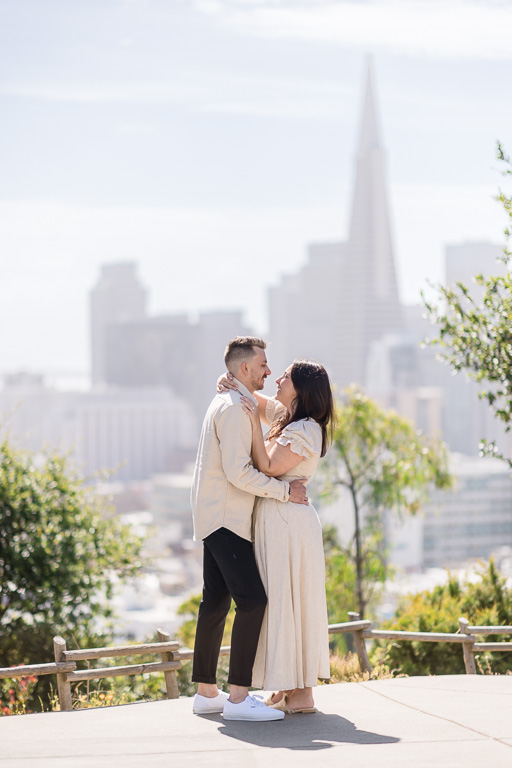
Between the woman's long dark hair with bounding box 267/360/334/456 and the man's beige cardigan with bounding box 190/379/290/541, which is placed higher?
the woman's long dark hair with bounding box 267/360/334/456

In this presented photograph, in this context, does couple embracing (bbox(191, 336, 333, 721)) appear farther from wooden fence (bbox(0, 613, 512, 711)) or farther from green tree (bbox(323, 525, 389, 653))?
green tree (bbox(323, 525, 389, 653))

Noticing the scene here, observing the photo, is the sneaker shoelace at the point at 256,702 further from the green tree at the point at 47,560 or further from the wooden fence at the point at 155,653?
the green tree at the point at 47,560

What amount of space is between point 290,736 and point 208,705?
2.02 ft

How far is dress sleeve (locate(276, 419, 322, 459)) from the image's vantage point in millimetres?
4570

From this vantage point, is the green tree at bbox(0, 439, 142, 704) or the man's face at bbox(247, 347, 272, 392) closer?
the man's face at bbox(247, 347, 272, 392)

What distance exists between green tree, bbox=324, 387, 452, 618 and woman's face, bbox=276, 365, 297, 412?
8.55 meters

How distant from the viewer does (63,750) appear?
3986 mm

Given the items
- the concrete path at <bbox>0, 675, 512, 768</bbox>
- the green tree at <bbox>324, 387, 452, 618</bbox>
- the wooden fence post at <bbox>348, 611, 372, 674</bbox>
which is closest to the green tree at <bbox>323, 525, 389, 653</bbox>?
the green tree at <bbox>324, 387, 452, 618</bbox>

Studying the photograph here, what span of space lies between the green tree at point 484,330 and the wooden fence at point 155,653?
4.14 feet

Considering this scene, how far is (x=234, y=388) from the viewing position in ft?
15.4

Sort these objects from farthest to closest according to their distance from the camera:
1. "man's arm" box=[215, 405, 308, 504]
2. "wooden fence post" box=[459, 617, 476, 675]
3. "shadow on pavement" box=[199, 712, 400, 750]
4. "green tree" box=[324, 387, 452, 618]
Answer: "green tree" box=[324, 387, 452, 618] < "wooden fence post" box=[459, 617, 476, 675] < "man's arm" box=[215, 405, 308, 504] < "shadow on pavement" box=[199, 712, 400, 750]

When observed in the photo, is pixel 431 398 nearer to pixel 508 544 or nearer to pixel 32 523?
pixel 508 544

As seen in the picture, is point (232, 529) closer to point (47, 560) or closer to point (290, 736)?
point (290, 736)

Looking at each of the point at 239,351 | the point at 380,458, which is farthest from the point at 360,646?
the point at 380,458
